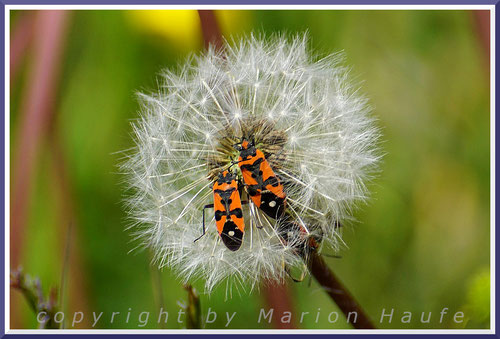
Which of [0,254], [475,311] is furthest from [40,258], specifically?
[475,311]

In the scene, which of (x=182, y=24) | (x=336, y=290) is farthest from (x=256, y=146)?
(x=182, y=24)

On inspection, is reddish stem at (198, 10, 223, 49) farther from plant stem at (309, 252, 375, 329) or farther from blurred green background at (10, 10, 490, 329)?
plant stem at (309, 252, 375, 329)

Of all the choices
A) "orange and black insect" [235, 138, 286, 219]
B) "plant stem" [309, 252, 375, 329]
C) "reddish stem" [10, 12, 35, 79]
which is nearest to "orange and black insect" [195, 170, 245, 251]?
"orange and black insect" [235, 138, 286, 219]

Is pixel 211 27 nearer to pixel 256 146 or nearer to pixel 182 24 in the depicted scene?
pixel 182 24

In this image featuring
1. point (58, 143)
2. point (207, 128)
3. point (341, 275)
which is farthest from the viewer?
point (58, 143)

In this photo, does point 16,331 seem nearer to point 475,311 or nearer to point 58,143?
point 58,143

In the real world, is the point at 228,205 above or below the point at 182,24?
below

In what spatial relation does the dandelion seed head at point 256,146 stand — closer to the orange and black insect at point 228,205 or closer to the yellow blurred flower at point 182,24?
the orange and black insect at point 228,205
